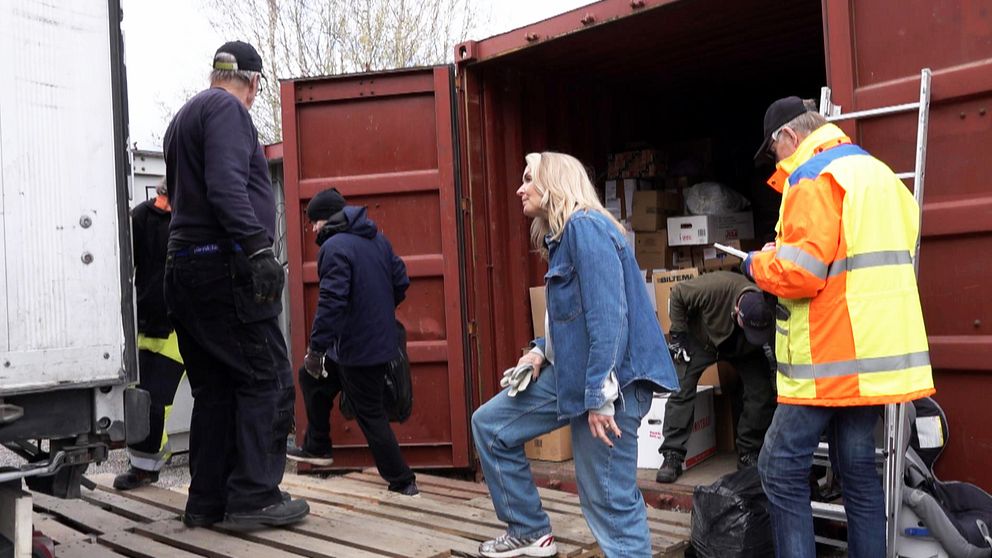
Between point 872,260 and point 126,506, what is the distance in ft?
12.6

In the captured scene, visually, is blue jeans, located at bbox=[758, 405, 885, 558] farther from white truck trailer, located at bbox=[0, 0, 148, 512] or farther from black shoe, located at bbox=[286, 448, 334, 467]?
black shoe, located at bbox=[286, 448, 334, 467]

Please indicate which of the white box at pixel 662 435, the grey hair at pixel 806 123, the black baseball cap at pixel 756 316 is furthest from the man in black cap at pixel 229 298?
the white box at pixel 662 435

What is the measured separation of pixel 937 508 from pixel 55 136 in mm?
3479

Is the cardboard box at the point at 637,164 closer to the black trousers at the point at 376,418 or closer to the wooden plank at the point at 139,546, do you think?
the black trousers at the point at 376,418

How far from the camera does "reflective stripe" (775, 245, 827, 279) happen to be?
329 cm

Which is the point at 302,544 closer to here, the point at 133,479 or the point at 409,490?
the point at 409,490

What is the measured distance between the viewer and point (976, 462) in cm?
370

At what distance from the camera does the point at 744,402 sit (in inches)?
224

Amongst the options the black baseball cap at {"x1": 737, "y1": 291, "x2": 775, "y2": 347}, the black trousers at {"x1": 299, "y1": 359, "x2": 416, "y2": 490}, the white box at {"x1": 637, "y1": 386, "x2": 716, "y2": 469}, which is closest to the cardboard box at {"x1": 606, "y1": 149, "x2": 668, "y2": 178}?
the white box at {"x1": 637, "y1": 386, "x2": 716, "y2": 469}

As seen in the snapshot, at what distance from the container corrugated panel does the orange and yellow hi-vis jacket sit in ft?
7.87

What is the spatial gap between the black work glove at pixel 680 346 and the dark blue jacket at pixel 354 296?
1.88 meters

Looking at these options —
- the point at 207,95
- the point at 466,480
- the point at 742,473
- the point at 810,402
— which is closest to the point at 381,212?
the point at 466,480

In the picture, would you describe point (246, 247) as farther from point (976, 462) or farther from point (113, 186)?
point (976, 462)

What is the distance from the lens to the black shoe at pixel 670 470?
5.42 metres
